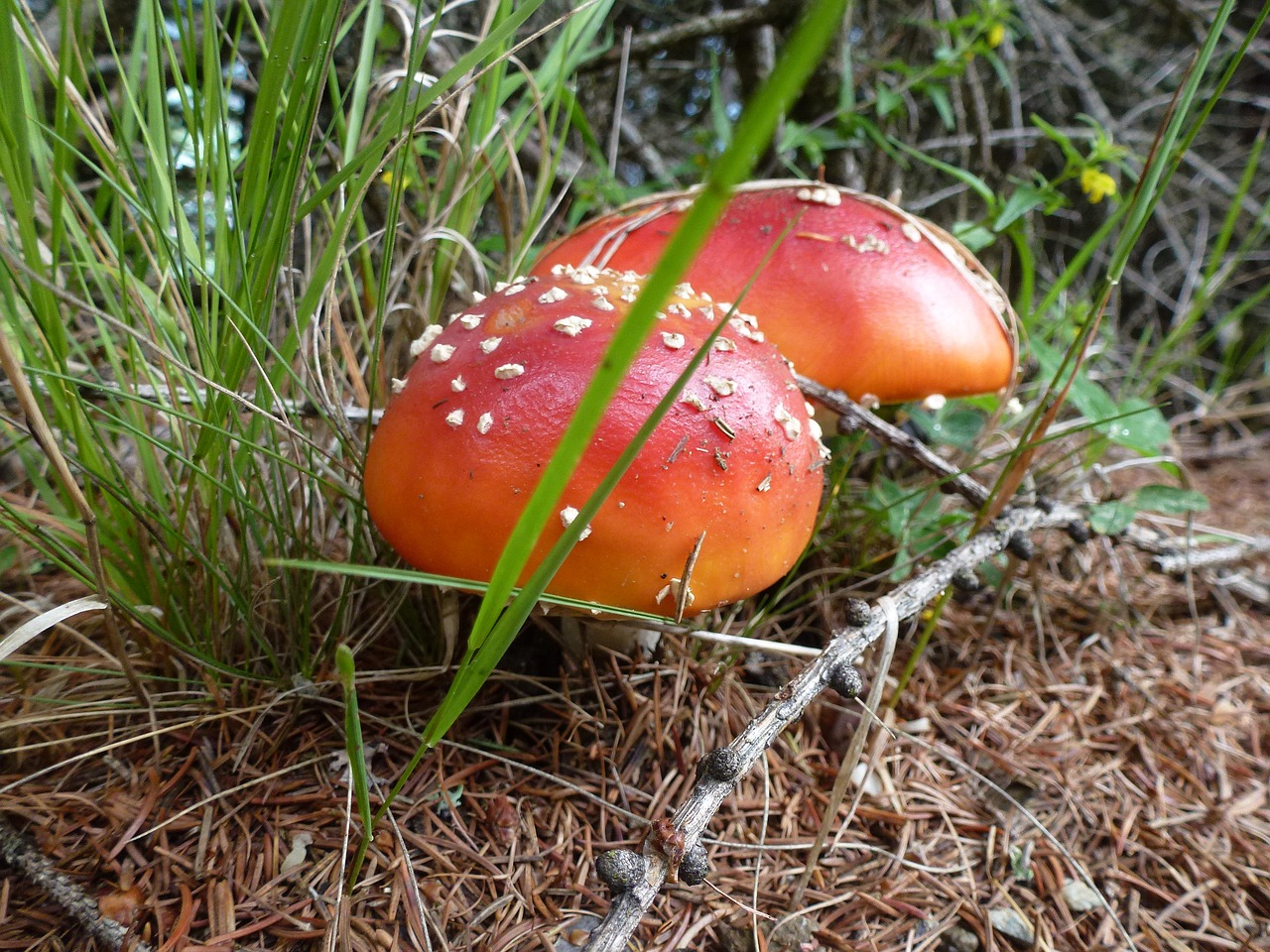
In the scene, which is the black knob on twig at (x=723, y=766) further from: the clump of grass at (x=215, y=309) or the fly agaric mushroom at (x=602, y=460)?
the clump of grass at (x=215, y=309)

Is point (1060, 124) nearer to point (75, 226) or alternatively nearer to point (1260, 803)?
point (1260, 803)

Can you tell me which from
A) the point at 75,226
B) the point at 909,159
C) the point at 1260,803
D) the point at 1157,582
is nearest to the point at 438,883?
the point at 75,226

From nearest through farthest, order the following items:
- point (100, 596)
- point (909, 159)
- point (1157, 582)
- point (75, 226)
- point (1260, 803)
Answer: point (100, 596), point (75, 226), point (1260, 803), point (1157, 582), point (909, 159)

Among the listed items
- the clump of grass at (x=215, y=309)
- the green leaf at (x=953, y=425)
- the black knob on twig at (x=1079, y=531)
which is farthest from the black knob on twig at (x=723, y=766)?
the green leaf at (x=953, y=425)

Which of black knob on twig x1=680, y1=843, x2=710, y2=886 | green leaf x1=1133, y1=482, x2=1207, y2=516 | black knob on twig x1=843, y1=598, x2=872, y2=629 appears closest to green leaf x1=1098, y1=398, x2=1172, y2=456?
green leaf x1=1133, y1=482, x2=1207, y2=516

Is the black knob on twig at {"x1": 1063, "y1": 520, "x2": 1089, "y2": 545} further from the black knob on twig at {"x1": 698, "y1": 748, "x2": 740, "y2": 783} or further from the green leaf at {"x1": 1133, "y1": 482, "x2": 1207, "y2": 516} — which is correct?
the black knob on twig at {"x1": 698, "y1": 748, "x2": 740, "y2": 783}

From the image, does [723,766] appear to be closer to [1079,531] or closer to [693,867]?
[693,867]
